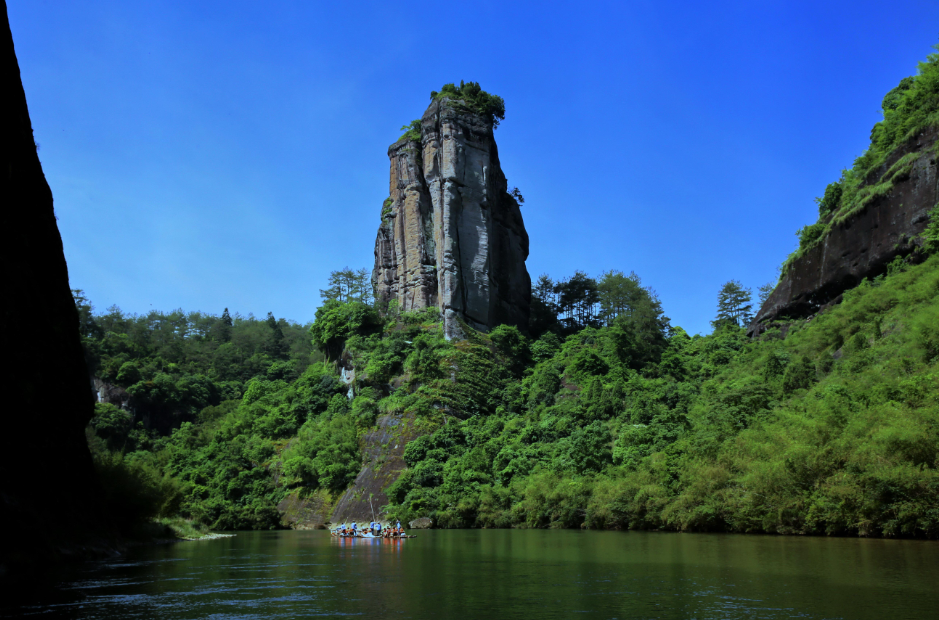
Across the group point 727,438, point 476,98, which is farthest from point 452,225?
point 727,438

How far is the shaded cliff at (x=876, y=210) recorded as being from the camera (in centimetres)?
4309

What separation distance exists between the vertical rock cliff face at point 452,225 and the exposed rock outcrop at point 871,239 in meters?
33.0

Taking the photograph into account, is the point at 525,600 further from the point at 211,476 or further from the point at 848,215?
the point at 211,476

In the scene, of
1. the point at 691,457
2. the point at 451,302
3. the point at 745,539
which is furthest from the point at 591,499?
the point at 451,302

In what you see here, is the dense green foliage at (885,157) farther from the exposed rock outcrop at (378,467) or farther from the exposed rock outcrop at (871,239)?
the exposed rock outcrop at (378,467)

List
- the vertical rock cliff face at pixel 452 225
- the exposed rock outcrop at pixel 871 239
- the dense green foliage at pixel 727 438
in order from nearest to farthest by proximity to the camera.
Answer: the dense green foliage at pixel 727 438
the exposed rock outcrop at pixel 871 239
the vertical rock cliff face at pixel 452 225

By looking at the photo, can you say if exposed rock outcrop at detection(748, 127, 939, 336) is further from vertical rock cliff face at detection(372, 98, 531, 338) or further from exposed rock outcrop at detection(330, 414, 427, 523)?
exposed rock outcrop at detection(330, 414, 427, 523)

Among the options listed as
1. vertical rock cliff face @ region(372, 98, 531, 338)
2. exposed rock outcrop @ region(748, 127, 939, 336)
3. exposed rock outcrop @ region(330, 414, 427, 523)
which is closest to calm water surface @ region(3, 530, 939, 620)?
exposed rock outcrop @ region(748, 127, 939, 336)

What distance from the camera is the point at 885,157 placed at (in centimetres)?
4844

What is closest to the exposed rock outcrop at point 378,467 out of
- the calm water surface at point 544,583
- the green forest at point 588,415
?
the green forest at point 588,415

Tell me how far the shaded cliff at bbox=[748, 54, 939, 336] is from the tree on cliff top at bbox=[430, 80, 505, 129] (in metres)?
40.4

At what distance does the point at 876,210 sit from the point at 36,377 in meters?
50.6

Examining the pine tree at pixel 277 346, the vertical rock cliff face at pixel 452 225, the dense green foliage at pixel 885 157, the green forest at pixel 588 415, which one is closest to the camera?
the green forest at pixel 588 415

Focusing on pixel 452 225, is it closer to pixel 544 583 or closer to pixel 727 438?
pixel 727 438
